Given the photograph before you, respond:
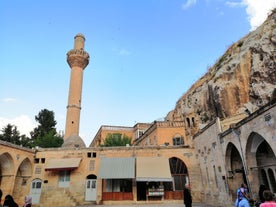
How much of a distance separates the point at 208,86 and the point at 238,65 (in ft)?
12.6

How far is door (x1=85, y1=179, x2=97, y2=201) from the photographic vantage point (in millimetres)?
17500

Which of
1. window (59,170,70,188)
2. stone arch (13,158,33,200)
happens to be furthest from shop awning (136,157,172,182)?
stone arch (13,158,33,200)

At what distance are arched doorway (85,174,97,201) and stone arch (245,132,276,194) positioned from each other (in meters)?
12.3

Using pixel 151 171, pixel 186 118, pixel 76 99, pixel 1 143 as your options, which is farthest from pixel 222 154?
pixel 76 99

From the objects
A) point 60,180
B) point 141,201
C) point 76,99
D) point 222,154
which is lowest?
point 141,201

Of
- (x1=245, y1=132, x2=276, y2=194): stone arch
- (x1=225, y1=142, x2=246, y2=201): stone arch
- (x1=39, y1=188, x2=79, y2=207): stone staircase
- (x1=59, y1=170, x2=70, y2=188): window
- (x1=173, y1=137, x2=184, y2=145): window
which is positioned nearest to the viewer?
(x1=245, y1=132, x2=276, y2=194): stone arch

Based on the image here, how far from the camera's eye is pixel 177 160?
18.7 metres

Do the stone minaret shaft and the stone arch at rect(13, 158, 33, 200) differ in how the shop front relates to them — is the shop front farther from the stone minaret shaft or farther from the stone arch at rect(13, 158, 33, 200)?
the stone minaret shaft

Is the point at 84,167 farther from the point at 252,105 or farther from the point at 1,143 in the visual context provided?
the point at 252,105

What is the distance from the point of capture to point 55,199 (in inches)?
687

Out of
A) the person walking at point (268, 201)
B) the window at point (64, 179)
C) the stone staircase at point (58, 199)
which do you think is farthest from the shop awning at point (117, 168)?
the person walking at point (268, 201)

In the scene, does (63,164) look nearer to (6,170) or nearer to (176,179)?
(6,170)

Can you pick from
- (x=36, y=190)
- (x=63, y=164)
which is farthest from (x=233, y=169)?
(x=36, y=190)

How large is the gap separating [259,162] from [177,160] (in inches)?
326
